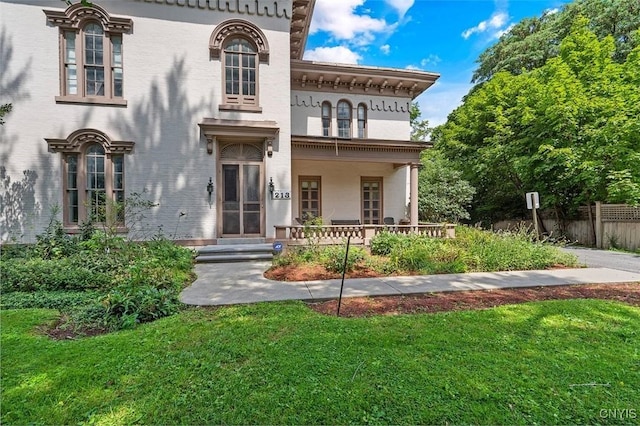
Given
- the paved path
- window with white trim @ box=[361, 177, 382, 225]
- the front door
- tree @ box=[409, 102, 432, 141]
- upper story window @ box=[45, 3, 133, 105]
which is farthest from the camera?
tree @ box=[409, 102, 432, 141]

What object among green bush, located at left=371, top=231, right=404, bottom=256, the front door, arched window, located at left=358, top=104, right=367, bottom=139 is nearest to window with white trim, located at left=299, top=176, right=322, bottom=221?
arched window, located at left=358, top=104, right=367, bottom=139

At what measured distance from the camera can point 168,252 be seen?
25.1 ft

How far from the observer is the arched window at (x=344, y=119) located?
42.9 ft

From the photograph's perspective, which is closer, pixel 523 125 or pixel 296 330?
pixel 296 330

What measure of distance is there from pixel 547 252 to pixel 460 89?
22279 millimetres

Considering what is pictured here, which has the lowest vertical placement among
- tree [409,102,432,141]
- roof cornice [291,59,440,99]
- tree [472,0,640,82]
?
roof cornice [291,59,440,99]

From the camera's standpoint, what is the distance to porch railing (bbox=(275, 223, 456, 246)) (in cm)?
919

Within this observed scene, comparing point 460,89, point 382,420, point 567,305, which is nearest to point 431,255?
point 567,305

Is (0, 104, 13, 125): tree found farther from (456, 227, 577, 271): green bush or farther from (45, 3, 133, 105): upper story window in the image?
(456, 227, 577, 271): green bush

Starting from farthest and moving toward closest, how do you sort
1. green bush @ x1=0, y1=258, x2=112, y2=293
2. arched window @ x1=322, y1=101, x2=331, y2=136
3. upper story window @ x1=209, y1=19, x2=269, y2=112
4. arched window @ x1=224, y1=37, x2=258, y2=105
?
arched window @ x1=322, y1=101, x2=331, y2=136 → arched window @ x1=224, y1=37, x2=258, y2=105 → upper story window @ x1=209, y1=19, x2=269, y2=112 → green bush @ x1=0, y1=258, x2=112, y2=293

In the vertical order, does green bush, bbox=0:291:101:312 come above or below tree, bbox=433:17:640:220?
below


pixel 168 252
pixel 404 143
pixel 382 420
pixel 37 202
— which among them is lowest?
pixel 382 420

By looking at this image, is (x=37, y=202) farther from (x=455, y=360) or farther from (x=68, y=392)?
(x=455, y=360)

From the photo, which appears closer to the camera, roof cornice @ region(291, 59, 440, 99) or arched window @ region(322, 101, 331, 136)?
roof cornice @ region(291, 59, 440, 99)
